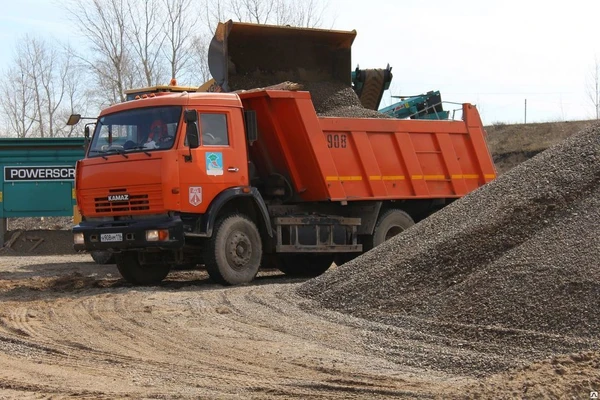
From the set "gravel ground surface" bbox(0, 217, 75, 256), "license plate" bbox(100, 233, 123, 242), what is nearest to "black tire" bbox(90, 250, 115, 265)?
"gravel ground surface" bbox(0, 217, 75, 256)

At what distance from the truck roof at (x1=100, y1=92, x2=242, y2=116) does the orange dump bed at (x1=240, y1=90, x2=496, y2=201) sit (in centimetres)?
63

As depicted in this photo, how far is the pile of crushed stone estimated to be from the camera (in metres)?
7.54

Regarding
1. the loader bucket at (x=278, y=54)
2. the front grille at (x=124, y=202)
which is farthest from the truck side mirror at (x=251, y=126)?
the front grille at (x=124, y=202)

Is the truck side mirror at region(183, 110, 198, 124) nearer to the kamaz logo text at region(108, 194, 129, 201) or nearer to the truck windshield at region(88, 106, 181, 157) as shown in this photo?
the truck windshield at region(88, 106, 181, 157)

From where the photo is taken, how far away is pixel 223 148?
12344mm

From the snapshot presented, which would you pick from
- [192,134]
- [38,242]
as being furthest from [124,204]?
[38,242]

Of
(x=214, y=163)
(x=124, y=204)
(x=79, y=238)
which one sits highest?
(x=214, y=163)

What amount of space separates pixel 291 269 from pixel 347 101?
9.56 feet

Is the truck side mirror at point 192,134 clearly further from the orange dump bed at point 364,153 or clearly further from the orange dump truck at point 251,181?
the orange dump bed at point 364,153

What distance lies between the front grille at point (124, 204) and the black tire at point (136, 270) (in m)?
1.20

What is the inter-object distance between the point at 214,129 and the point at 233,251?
1.67m

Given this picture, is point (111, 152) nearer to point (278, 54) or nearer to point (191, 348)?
point (278, 54)

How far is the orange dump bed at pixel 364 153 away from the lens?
13.3 m

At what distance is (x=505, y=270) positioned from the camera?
8.56 meters
